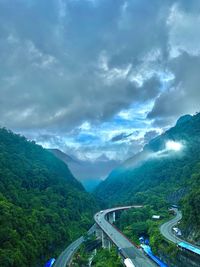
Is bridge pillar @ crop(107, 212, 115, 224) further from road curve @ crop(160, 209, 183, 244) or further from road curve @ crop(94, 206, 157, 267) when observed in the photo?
road curve @ crop(160, 209, 183, 244)

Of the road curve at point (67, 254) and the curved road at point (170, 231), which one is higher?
the road curve at point (67, 254)

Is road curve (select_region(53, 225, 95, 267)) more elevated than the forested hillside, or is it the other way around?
the forested hillside

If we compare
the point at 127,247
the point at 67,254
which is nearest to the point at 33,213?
the point at 67,254

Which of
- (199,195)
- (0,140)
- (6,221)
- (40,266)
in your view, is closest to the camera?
(6,221)

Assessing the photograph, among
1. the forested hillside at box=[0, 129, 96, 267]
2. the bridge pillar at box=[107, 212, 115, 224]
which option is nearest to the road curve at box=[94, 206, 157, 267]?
the forested hillside at box=[0, 129, 96, 267]

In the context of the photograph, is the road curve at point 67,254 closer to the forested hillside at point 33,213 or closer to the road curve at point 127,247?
the forested hillside at point 33,213

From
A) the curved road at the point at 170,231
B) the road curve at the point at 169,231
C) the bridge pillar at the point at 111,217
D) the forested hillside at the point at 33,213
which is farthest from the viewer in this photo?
the bridge pillar at the point at 111,217

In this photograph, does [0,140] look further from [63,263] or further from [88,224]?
[63,263]

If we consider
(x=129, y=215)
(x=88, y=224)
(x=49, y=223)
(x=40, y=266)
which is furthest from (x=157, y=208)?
(x=40, y=266)

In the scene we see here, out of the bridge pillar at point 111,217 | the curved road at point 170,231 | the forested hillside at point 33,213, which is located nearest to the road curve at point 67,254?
the forested hillside at point 33,213
